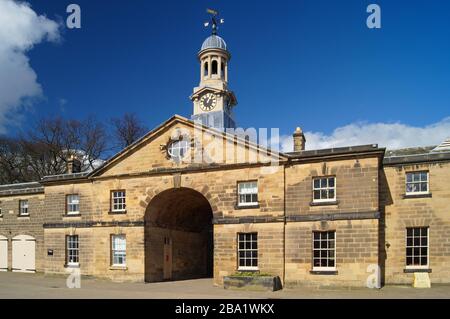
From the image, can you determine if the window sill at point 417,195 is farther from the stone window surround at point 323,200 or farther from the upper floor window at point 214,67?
the upper floor window at point 214,67

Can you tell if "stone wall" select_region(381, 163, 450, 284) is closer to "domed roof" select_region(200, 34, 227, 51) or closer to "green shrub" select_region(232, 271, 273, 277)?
"green shrub" select_region(232, 271, 273, 277)

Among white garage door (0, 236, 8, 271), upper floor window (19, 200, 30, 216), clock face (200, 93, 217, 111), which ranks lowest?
white garage door (0, 236, 8, 271)

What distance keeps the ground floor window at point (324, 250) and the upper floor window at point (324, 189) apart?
1727 mm

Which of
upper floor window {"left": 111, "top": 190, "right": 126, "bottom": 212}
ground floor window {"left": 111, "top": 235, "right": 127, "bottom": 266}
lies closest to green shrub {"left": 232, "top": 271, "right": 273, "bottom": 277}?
ground floor window {"left": 111, "top": 235, "right": 127, "bottom": 266}

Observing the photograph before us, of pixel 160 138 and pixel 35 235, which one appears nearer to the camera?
pixel 160 138

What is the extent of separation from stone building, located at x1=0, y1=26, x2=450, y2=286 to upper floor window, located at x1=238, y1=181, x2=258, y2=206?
0.18ft

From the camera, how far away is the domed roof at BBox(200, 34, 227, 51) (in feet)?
111

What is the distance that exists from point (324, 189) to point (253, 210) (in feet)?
12.8

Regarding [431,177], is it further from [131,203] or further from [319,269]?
[131,203]

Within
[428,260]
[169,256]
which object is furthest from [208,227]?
[428,260]

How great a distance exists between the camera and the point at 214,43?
33.8m

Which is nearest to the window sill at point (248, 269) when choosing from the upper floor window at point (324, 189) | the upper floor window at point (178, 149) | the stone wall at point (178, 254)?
the upper floor window at point (324, 189)

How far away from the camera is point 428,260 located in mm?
20125
